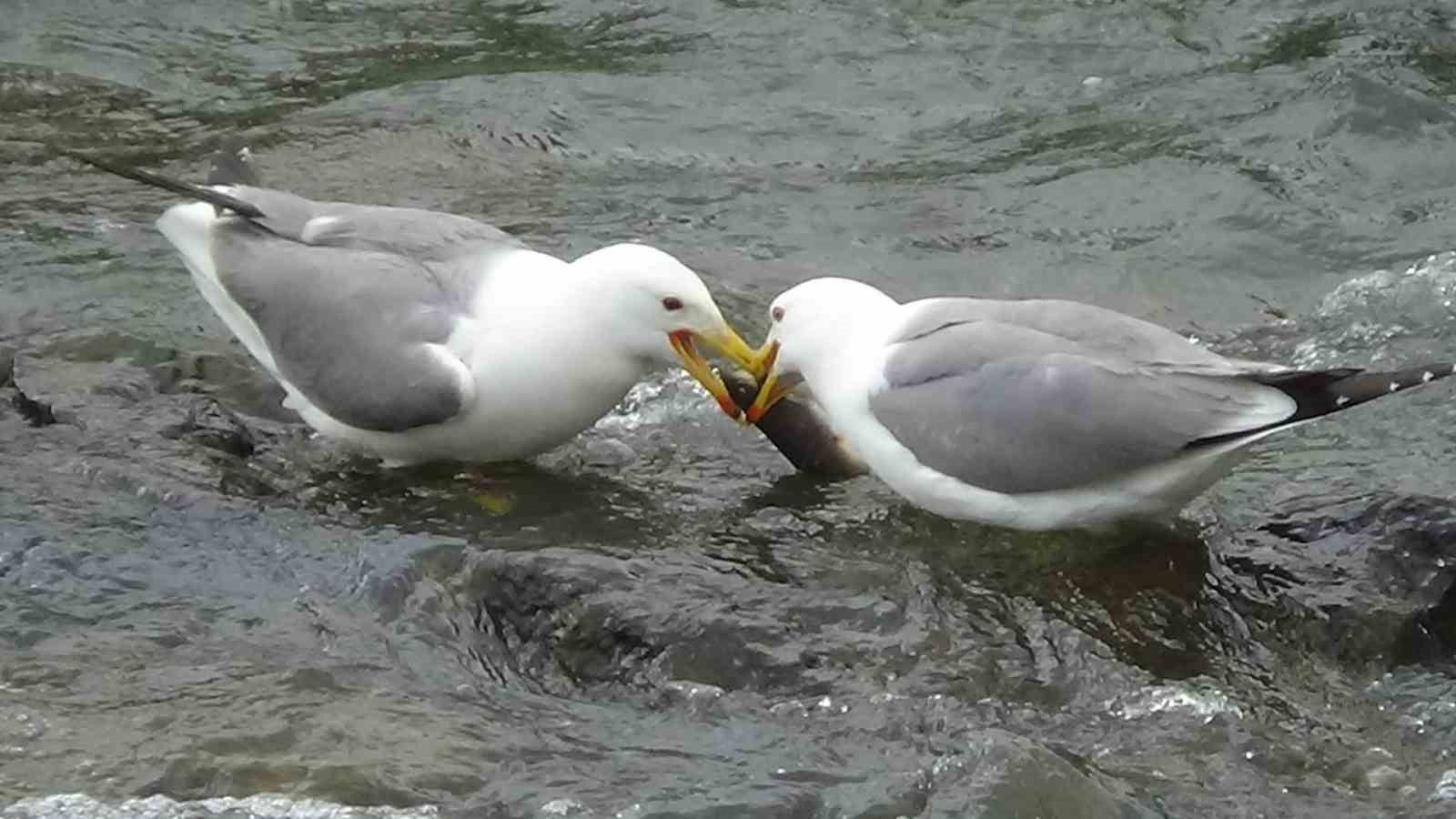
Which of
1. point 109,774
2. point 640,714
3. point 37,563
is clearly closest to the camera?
point 109,774

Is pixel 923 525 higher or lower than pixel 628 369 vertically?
lower

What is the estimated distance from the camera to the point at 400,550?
608 centimetres

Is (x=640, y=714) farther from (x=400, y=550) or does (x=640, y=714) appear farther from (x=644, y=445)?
(x=644, y=445)

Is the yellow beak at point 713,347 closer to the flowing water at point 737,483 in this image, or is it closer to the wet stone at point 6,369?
the flowing water at point 737,483

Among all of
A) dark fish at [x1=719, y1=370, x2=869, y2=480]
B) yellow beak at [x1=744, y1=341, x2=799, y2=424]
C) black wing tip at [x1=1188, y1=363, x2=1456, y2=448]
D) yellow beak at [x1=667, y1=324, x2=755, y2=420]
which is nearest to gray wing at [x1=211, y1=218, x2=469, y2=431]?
yellow beak at [x1=667, y1=324, x2=755, y2=420]

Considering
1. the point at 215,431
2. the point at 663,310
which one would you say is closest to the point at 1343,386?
the point at 663,310

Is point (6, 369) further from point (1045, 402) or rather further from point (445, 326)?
point (1045, 402)

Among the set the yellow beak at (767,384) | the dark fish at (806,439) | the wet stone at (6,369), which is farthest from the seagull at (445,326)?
the wet stone at (6,369)

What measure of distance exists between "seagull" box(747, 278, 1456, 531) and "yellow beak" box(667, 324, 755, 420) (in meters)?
0.16

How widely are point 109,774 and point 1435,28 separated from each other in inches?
299

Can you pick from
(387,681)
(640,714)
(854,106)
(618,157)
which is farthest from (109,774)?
(854,106)

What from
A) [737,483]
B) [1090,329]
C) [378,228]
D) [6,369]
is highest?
[378,228]

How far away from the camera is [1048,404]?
609cm

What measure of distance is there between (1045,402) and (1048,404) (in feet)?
0.04
